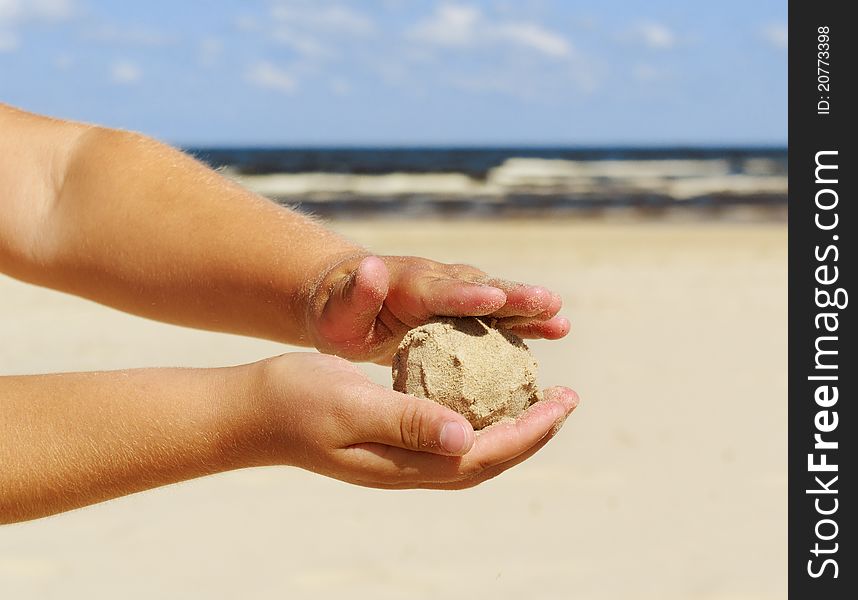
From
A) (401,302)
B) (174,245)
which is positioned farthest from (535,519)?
(174,245)

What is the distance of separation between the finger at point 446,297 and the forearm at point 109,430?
0.47 m

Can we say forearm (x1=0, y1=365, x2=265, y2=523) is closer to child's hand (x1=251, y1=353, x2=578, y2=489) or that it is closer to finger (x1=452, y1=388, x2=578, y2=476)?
child's hand (x1=251, y1=353, x2=578, y2=489)

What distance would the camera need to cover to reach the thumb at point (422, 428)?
193 cm

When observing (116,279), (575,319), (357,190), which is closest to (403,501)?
(116,279)

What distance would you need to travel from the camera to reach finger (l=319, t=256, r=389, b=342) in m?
2.21

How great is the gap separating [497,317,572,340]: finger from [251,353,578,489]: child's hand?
33cm

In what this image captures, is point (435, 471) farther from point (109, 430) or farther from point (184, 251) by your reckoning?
point (184, 251)

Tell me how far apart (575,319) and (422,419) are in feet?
23.1

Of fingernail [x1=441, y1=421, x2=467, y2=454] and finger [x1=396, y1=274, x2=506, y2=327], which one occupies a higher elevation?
finger [x1=396, y1=274, x2=506, y2=327]

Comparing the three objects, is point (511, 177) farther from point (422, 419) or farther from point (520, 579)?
point (422, 419)

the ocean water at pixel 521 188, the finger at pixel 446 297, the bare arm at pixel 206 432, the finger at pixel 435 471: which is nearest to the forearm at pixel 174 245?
the finger at pixel 446 297

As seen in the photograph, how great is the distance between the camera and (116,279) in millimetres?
2689

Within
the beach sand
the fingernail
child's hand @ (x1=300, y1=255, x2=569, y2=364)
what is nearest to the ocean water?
the beach sand

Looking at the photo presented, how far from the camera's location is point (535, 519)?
15.5 feet
